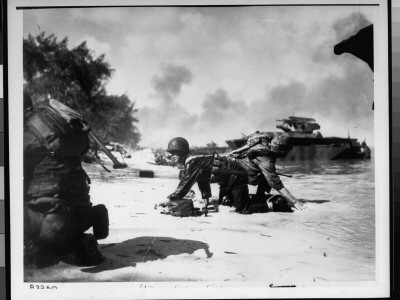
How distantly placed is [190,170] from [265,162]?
0.40m

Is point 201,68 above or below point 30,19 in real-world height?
below

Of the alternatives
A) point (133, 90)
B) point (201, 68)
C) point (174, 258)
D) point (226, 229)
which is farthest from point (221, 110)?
point (174, 258)

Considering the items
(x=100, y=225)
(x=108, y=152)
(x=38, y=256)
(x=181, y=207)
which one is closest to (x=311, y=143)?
(x=181, y=207)

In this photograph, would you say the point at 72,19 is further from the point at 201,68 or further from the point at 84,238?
the point at 84,238

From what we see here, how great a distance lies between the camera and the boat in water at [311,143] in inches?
98.9

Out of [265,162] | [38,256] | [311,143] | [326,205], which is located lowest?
[38,256]

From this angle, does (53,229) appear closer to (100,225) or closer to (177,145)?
(100,225)

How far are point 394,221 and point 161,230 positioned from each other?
122cm

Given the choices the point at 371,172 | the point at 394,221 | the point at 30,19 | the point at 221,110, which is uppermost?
the point at 30,19

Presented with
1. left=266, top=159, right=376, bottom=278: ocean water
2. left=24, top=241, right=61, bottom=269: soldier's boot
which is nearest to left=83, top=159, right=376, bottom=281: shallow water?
left=266, top=159, right=376, bottom=278: ocean water

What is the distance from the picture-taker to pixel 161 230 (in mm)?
2490

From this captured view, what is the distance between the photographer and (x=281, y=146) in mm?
2562

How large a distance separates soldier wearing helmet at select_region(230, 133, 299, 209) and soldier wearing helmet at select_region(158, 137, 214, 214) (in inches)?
7.1

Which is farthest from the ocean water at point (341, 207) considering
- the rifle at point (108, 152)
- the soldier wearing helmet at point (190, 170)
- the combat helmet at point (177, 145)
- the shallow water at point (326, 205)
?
the rifle at point (108, 152)
